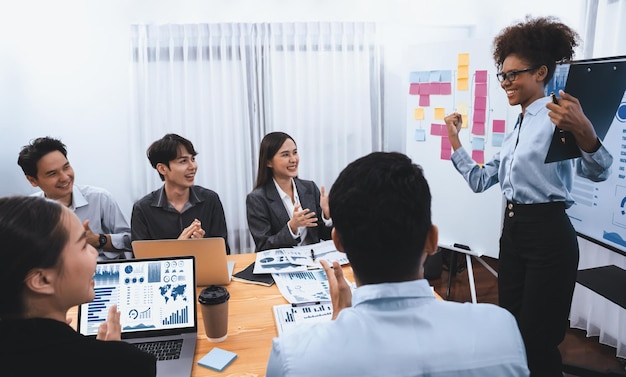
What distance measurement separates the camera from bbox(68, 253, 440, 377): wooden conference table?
4.25ft

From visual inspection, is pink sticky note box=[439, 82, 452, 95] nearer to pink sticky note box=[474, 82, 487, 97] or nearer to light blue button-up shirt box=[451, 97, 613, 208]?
pink sticky note box=[474, 82, 487, 97]

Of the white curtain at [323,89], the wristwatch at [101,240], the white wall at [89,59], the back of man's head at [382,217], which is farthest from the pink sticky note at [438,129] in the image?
the back of man's head at [382,217]

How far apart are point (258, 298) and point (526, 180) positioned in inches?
45.9

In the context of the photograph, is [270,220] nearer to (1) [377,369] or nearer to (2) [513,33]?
(2) [513,33]

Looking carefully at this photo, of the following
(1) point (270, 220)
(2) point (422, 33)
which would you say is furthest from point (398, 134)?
(1) point (270, 220)

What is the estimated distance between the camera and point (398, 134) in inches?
155

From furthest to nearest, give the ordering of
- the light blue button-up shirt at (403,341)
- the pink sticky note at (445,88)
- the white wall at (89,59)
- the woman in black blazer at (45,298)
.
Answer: the white wall at (89,59) < the pink sticky note at (445,88) < the woman in black blazer at (45,298) < the light blue button-up shirt at (403,341)

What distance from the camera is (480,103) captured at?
3.01 m

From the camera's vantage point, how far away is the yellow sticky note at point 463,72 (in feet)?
10.0

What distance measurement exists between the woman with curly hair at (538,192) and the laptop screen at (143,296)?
52.9 inches

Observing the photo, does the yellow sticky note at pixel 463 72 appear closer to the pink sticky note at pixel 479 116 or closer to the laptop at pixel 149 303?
the pink sticky note at pixel 479 116

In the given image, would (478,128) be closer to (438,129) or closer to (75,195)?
(438,129)

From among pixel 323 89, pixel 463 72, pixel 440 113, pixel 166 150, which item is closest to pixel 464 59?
pixel 463 72

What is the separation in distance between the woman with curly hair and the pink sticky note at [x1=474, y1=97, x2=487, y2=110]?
0.95 meters
